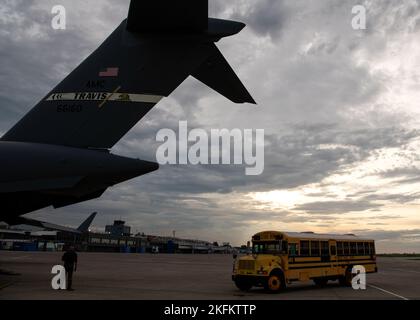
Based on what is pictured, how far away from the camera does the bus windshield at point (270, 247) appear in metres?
15.0

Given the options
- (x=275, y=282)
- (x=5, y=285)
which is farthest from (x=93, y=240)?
(x=275, y=282)

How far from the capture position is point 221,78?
33.2 feet

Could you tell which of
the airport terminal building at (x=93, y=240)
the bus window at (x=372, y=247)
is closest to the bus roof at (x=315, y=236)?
the bus window at (x=372, y=247)

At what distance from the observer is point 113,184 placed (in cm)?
965

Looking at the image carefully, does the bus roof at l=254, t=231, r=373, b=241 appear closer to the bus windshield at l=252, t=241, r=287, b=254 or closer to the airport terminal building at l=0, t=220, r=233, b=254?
the bus windshield at l=252, t=241, r=287, b=254

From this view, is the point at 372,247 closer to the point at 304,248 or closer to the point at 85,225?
the point at 304,248

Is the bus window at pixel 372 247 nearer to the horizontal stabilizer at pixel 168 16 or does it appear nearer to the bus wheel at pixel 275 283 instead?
the bus wheel at pixel 275 283

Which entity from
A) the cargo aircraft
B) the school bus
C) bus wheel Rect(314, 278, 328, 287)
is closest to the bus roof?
the school bus

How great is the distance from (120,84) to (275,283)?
919 cm

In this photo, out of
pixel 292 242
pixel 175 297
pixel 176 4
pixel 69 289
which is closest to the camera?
pixel 176 4
